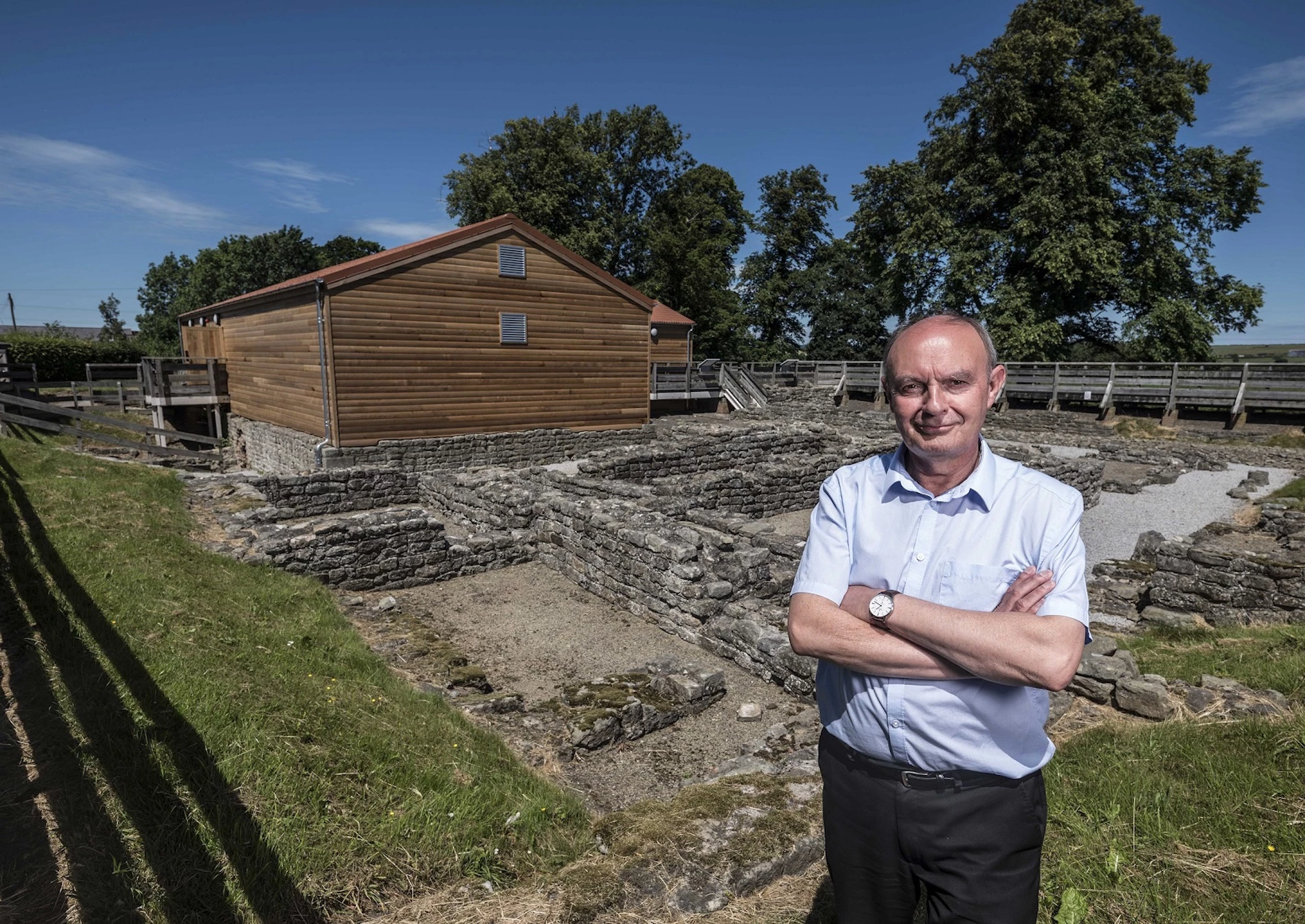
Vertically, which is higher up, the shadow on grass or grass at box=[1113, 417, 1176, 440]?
grass at box=[1113, 417, 1176, 440]

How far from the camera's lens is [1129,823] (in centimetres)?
344

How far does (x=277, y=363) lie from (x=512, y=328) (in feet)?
24.8

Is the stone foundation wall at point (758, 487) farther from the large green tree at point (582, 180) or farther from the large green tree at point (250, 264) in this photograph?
the large green tree at point (250, 264)

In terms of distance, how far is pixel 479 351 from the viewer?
65.1ft

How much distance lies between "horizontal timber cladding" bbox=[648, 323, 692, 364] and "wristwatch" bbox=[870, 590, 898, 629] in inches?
1468

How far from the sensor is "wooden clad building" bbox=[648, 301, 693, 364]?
1537 inches

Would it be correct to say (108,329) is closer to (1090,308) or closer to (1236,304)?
(1090,308)

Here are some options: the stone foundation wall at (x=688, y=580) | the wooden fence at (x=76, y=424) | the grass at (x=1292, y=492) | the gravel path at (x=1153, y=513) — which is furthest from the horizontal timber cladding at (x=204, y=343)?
the grass at (x=1292, y=492)

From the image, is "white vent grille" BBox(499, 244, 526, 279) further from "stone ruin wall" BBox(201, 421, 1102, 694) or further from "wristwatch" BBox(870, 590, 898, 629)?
"wristwatch" BBox(870, 590, 898, 629)

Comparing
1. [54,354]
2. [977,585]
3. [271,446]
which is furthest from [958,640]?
[54,354]

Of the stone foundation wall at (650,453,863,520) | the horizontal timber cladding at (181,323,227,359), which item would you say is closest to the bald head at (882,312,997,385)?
the stone foundation wall at (650,453,863,520)

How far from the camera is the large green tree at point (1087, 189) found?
28.1 meters

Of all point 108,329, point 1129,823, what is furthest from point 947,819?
point 108,329

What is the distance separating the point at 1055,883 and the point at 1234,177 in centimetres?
3830
